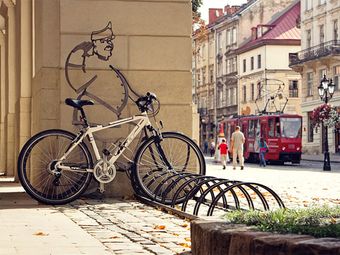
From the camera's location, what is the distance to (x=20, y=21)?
720 inches

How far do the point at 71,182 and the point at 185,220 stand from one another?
300cm

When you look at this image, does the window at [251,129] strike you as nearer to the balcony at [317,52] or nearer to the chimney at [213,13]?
the balcony at [317,52]

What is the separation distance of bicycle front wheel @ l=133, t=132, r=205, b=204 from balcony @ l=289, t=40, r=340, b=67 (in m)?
47.1

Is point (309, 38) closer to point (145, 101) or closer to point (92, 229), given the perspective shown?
point (145, 101)

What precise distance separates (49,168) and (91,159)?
1.79 feet

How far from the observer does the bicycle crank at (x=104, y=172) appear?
11.2 meters

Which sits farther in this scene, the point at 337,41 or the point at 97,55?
the point at 337,41

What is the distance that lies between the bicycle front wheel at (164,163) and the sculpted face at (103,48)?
1.50 meters

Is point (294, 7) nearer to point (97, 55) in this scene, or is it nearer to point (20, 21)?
point (20, 21)

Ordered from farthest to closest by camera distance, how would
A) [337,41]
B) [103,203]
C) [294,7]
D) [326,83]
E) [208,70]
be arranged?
[208,70]
[294,7]
[337,41]
[326,83]
[103,203]

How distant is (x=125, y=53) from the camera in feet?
40.5

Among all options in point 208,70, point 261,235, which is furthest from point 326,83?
point 208,70

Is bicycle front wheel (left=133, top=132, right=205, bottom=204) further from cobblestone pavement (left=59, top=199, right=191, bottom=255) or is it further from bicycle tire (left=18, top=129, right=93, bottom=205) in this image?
bicycle tire (left=18, top=129, right=93, bottom=205)

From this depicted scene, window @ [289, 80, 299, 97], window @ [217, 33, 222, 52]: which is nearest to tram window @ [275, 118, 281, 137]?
window @ [289, 80, 299, 97]
